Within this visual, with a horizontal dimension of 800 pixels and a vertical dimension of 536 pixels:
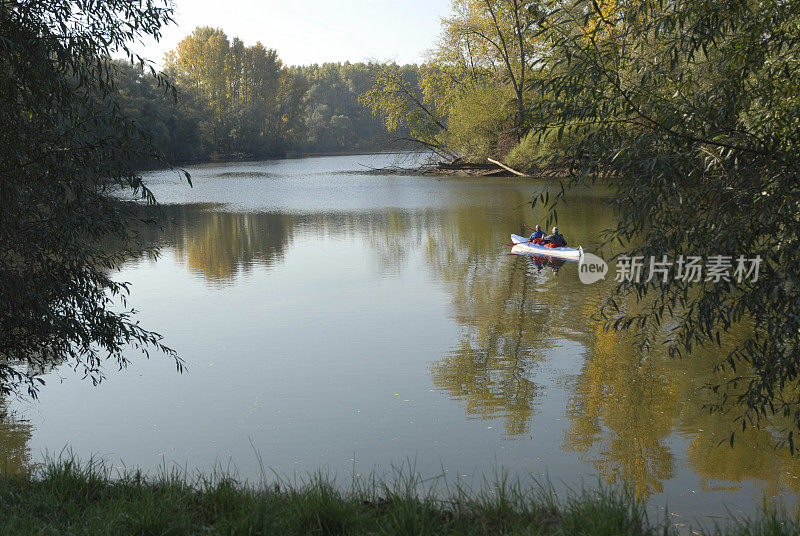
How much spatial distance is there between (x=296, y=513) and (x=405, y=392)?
4386 millimetres

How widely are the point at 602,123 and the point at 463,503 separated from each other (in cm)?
290

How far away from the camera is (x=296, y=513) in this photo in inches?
172

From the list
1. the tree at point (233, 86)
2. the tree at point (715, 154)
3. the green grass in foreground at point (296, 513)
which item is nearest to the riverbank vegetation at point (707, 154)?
the tree at point (715, 154)

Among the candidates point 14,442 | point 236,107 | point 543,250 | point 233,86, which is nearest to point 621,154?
point 14,442

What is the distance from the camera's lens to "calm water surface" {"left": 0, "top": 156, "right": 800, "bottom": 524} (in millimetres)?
6680

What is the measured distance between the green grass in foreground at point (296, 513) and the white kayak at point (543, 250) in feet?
41.4

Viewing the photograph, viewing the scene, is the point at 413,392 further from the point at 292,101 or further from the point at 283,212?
the point at 292,101

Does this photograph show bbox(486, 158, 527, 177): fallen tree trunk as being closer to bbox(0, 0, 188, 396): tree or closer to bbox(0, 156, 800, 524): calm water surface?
bbox(0, 156, 800, 524): calm water surface

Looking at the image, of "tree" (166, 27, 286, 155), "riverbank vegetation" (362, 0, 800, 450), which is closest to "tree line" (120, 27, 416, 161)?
"tree" (166, 27, 286, 155)

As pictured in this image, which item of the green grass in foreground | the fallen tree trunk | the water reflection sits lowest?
the water reflection

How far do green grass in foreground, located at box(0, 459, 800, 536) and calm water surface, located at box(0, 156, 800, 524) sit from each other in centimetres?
167

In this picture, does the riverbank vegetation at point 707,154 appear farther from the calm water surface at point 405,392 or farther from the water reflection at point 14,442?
the water reflection at point 14,442

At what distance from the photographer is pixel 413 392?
8.70 m

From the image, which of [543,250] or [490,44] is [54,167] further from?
[490,44]
